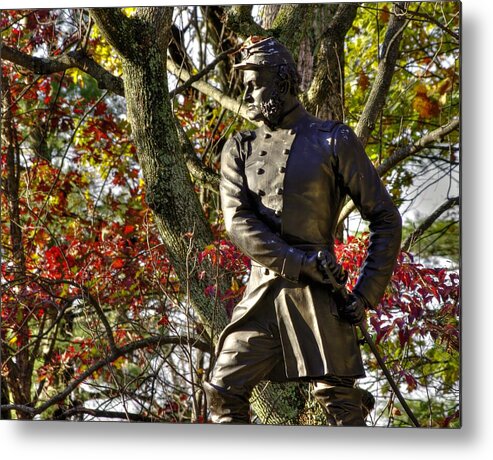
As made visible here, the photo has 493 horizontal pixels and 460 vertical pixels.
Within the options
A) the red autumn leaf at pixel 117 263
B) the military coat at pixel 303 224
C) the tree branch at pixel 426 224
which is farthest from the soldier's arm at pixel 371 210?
the red autumn leaf at pixel 117 263

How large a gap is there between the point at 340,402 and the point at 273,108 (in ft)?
2.87

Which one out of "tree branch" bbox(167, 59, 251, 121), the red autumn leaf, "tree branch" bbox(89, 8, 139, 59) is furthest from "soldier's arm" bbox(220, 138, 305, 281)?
the red autumn leaf

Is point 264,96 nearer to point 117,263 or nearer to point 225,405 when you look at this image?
point 225,405

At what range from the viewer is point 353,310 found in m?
3.77

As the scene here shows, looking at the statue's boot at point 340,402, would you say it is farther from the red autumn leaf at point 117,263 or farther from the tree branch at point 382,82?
the red autumn leaf at point 117,263

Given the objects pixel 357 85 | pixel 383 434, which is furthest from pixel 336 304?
pixel 357 85

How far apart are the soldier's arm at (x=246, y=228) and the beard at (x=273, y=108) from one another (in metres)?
0.14

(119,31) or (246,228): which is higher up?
(119,31)

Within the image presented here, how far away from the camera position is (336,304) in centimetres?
379

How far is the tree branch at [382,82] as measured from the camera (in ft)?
17.7

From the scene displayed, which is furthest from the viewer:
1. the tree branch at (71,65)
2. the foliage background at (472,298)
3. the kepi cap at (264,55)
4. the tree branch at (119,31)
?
the tree branch at (71,65)

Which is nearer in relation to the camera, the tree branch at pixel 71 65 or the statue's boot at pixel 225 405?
the statue's boot at pixel 225 405

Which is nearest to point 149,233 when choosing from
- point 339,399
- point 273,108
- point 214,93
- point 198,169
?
point 198,169

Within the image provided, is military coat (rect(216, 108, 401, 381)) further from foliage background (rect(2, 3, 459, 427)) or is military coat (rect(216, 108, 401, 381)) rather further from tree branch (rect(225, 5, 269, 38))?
tree branch (rect(225, 5, 269, 38))
